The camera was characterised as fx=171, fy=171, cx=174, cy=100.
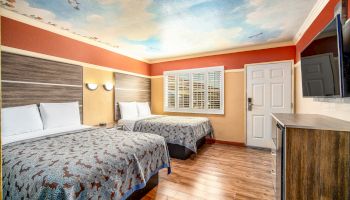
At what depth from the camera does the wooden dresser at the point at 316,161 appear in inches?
51.4

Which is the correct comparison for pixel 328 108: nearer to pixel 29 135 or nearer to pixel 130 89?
pixel 29 135

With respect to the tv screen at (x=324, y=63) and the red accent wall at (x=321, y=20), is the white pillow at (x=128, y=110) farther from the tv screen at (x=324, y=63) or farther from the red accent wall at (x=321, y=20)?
the red accent wall at (x=321, y=20)

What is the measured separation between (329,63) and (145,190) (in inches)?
97.2

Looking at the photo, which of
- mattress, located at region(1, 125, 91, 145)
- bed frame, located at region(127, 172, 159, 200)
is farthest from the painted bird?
bed frame, located at region(127, 172, 159, 200)

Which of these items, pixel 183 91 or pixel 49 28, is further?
pixel 183 91

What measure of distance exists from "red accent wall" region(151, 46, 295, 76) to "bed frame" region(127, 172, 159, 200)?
3.34m

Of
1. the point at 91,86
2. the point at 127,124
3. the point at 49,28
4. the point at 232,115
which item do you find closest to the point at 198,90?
the point at 232,115

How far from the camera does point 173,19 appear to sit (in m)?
2.78

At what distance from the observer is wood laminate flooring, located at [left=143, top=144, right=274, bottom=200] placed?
7.24 ft

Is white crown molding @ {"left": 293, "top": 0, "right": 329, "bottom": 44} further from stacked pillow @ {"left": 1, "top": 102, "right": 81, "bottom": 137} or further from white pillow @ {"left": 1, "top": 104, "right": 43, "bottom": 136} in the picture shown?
white pillow @ {"left": 1, "top": 104, "right": 43, "bottom": 136}

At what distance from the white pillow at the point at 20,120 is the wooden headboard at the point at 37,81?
0.85 feet

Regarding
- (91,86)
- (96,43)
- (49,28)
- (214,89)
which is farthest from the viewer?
(214,89)

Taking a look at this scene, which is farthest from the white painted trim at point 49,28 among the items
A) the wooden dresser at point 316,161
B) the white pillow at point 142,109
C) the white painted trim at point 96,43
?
the wooden dresser at point 316,161

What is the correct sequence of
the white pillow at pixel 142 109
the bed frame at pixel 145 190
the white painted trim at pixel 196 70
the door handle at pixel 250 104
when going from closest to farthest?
1. the bed frame at pixel 145 190
2. the door handle at pixel 250 104
3. the white painted trim at pixel 196 70
4. the white pillow at pixel 142 109
